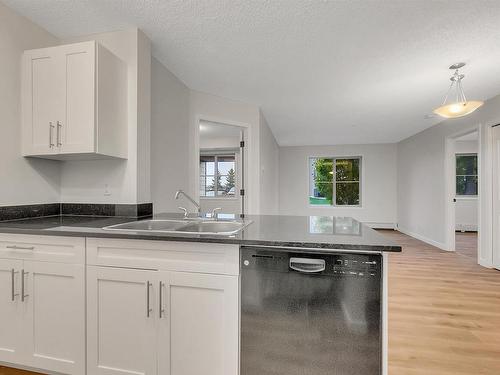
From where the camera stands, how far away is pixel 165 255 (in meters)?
1.35

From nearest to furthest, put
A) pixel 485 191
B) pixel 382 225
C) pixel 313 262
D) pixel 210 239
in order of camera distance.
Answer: pixel 313 262, pixel 210 239, pixel 485 191, pixel 382 225

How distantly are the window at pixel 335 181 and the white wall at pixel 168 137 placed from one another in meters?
5.58

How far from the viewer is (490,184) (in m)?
3.77

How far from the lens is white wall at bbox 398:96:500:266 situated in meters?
3.84

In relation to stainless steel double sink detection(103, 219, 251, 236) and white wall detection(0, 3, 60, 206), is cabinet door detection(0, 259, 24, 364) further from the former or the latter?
stainless steel double sink detection(103, 219, 251, 236)

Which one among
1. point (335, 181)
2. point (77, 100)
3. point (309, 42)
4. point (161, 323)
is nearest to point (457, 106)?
point (309, 42)

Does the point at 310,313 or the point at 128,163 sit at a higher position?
the point at 128,163

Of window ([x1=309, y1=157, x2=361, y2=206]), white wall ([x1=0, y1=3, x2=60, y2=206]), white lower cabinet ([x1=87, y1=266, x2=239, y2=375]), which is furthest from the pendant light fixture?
window ([x1=309, y1=157, x2=361, y2=206])

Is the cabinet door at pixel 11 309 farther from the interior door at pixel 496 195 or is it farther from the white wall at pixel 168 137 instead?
the interior door at pixel 496 195

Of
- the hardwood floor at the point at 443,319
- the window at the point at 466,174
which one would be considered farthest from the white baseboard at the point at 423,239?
the window at the point at 466,174

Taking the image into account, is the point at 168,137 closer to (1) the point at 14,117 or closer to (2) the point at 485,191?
(1) the point at 14,117

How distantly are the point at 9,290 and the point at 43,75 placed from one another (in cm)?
147

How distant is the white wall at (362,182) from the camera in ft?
24.7

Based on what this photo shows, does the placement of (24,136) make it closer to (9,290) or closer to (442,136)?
(9,290)
